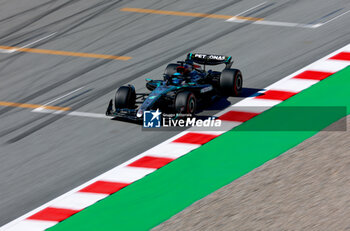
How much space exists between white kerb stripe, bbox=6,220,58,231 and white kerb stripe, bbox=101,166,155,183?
1713 millimetres

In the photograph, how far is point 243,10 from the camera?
74.6 feet

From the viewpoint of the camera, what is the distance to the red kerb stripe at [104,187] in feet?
41.5

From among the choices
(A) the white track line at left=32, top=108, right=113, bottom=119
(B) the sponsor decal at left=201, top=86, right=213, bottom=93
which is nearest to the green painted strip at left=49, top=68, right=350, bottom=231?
(B) the sponsor decal at left=201, top=86, right=213, bottom=93

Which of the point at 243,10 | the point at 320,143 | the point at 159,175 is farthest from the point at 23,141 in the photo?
the point at 243,10

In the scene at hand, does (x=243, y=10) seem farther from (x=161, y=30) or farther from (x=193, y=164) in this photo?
(x=193, y=164)

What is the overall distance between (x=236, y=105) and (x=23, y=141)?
4517 millimetres

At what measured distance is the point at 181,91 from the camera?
1510 cm

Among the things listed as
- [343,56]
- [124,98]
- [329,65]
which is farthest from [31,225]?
[343,56]

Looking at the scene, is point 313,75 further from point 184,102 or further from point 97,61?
point 97,61

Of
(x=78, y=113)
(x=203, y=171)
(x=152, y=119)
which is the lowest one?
(x=203, y=171)

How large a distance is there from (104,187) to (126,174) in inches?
23.1

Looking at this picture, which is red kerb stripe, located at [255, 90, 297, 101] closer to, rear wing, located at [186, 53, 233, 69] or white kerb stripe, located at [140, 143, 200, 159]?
rear wing, located at [186, 53, 233, 69]

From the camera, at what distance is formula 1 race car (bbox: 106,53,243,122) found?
49.1ft

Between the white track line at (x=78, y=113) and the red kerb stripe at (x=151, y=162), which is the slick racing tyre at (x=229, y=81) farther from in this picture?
the red kerb stripe at (x=151, y=162)
